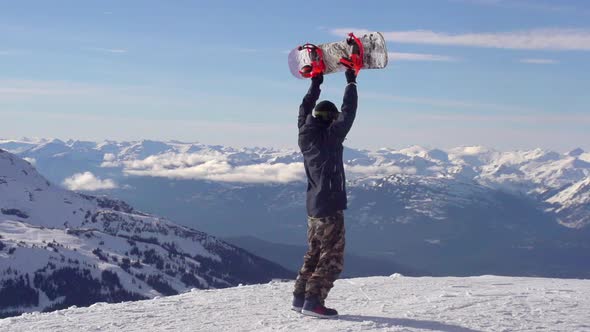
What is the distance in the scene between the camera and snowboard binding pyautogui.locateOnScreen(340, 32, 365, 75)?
43.8ft

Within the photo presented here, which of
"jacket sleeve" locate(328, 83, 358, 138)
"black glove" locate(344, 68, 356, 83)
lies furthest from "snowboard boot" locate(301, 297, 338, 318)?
"black glove" locate(344, 68, 356, 83)

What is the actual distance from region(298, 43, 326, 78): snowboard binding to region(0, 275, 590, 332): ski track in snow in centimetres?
561

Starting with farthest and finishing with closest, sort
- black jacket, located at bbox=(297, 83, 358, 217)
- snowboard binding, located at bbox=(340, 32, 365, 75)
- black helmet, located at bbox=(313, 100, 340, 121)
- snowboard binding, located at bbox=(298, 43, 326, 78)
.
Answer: snowboard binding, located at bbox=(298, 43, 326, 78), snowboard binding, located at bbox=(340, 32, 365, 75), black helmet, located at bbox=(313, 100, 340, 121), black jacket, located at bbox=(297, 83, 358, 217)

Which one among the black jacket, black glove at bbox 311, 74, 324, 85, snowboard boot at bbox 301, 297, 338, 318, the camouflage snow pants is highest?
black glove at bbox 311, 74, 324, 85

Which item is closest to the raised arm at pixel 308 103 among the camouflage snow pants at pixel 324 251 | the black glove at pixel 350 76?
the black glove at pixel 350 76

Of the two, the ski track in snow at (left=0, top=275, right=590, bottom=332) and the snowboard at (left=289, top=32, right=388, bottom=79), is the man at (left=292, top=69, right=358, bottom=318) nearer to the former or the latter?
the ski track in snow at (left=0, top=275, right=590, bottom=332)

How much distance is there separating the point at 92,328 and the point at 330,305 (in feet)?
18.5

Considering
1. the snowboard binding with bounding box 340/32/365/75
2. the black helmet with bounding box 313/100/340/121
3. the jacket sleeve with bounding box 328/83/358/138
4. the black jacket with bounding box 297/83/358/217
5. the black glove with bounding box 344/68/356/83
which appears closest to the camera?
the jacket sleeve with bounding box 328/83/358/138

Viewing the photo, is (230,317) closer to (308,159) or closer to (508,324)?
(308,159)

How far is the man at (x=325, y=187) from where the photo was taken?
41.9 feet

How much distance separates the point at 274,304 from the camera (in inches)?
605

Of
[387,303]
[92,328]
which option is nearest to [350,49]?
[387,303]

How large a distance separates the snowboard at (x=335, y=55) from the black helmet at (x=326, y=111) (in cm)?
110

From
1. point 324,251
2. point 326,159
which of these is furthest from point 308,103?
point 324,251
